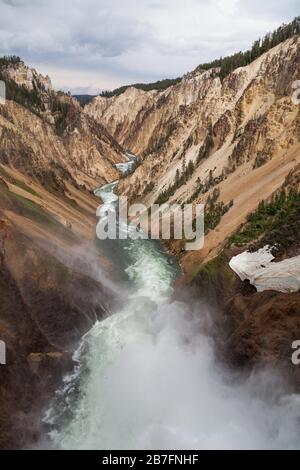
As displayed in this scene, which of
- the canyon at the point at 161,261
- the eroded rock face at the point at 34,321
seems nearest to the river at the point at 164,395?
the canyon at the point at 161,261

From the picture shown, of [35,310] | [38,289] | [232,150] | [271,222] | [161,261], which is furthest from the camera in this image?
[232,150]

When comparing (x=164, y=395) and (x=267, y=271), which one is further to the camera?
(x=267, y=271)

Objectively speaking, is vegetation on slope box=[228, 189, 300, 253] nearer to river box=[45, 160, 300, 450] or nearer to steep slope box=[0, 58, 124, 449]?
river box=[45, 160, 300, 450]

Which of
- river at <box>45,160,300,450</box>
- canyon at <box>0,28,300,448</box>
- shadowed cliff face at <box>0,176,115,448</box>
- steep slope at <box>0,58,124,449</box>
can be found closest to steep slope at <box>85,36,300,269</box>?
canyon at <box>0,28,300,448</box>

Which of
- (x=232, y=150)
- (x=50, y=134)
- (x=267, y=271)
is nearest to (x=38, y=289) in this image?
(x=267, y=271)

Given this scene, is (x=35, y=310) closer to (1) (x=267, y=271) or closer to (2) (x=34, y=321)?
(2) (x=34, y=321)

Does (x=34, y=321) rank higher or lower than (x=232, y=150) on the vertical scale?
lower

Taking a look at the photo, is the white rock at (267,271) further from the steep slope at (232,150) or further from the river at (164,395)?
the steep slope at (232,150)

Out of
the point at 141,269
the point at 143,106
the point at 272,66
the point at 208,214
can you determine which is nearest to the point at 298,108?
the point at 272,66
